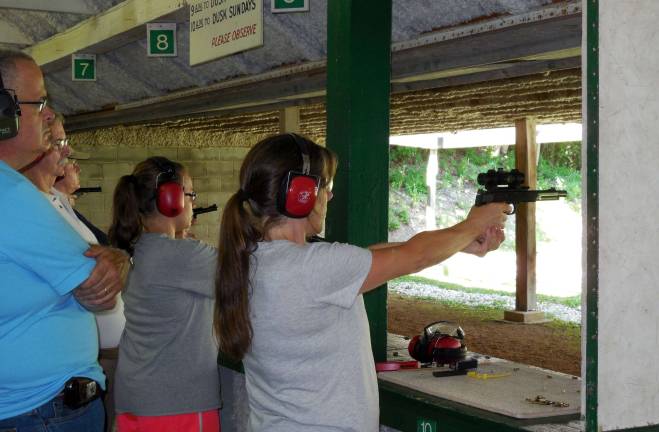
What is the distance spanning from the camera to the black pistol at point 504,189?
245 cm

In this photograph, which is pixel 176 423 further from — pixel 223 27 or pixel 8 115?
pixel 223 27

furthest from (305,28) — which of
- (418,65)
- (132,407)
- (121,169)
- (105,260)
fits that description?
(121,169)

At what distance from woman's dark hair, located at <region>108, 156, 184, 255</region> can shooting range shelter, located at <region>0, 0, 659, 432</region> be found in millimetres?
718

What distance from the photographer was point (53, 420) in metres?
1.98

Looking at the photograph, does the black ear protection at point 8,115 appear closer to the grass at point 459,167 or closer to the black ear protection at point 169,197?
the black ear protection at point 169,197

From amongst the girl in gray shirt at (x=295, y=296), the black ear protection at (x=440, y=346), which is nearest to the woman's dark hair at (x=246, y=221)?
the girl in gray shirt at (x=295, y=296)

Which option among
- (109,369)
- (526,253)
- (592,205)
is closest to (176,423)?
(109,369)

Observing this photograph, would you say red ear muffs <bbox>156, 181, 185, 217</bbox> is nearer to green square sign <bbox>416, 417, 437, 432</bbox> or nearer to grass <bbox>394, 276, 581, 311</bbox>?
green square sign <bbox>416, 417, 437, 432</bbox>

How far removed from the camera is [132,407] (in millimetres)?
3037

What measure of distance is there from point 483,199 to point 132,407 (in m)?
1.44

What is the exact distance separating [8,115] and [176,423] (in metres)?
1.36

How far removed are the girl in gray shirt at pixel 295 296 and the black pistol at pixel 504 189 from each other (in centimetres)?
41

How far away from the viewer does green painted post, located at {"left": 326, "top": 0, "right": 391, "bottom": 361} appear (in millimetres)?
2684
